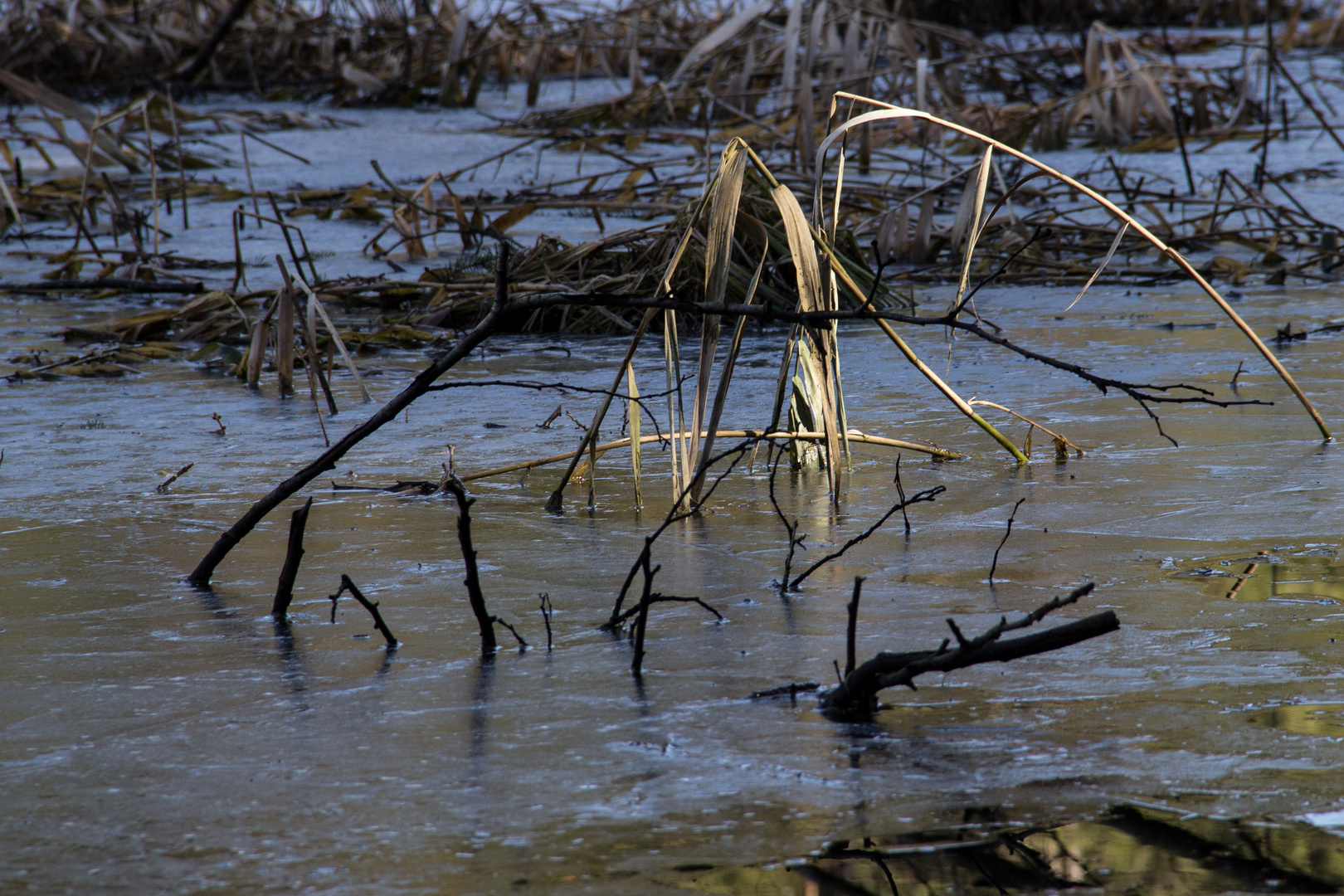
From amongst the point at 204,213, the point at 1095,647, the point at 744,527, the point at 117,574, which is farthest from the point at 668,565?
the point at 204,213

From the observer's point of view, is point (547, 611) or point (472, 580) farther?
point (547, 611)

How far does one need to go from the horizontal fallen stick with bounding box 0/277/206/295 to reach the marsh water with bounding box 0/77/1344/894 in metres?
1.84

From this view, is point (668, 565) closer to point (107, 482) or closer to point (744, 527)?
point (744, 527)

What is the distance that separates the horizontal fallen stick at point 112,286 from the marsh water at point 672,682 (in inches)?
72.6

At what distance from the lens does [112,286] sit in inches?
188

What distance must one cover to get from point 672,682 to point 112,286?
371 cm

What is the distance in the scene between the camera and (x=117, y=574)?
217 cm

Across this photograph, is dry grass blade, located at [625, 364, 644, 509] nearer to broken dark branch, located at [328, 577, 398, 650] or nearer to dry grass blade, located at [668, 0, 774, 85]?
broken dark branch, located at [328, 577, 398, 650]

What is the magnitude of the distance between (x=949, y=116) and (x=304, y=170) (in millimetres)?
3448

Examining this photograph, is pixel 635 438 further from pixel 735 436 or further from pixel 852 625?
pixel 852 625

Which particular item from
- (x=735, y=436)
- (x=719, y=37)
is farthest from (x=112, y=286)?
(x=735, y=436)

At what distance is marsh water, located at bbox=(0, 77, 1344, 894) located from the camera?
1.30 m

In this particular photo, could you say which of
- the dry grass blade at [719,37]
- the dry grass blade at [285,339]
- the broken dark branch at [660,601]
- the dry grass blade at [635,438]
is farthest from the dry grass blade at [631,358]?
the dry grass blade at [719,37]

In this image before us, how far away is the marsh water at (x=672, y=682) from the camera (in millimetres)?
1304
